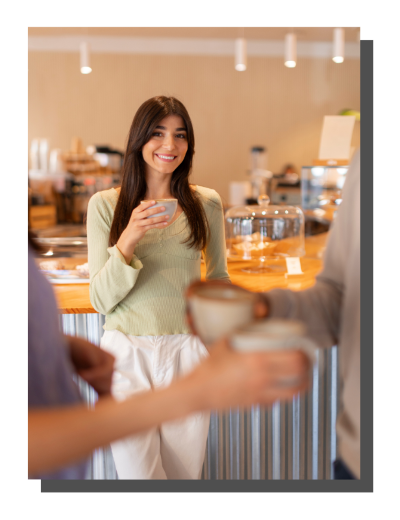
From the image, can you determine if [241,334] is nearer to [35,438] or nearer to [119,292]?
[35,438]

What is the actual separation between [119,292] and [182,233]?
0.17m

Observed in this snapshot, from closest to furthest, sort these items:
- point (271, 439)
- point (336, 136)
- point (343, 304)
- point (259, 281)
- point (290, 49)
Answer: point (343, 304) → point (259, 281) → point (271, 439) → point (336, 136) → point (290, 49)

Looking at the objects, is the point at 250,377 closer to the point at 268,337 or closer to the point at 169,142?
the point at 268,337

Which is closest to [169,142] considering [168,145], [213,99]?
[168,145]

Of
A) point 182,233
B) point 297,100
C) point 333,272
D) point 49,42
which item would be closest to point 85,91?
point 49,42

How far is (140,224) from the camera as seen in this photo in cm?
98

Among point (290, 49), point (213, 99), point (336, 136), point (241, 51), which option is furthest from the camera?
Answer: point (213, 99)

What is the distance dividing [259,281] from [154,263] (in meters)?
0.23

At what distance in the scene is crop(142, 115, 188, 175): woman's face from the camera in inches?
39.1

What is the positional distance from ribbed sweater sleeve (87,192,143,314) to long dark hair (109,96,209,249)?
25 mm

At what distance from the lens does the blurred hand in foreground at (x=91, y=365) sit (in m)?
0.83

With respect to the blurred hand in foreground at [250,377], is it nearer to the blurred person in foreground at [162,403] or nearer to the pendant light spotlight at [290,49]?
the blurred person in foreground at [162,403]

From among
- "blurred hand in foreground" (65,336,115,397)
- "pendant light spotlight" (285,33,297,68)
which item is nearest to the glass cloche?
"blurred hand in foreground" (65,336,115,397)

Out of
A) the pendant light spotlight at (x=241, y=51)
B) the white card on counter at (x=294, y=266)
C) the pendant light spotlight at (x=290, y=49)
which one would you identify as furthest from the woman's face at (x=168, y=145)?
the pendant light spotlight at (x=290, y=49)
